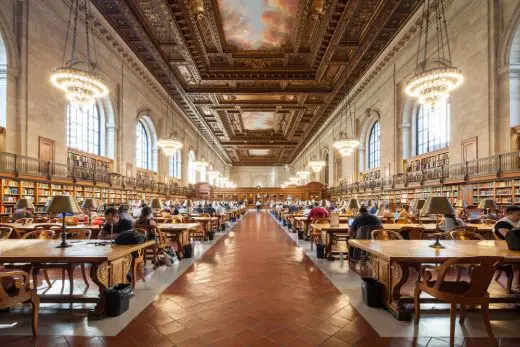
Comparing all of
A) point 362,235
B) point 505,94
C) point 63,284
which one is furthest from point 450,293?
point 505,94

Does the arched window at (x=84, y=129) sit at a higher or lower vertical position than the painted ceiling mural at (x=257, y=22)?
lower

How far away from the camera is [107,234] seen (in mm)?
4812

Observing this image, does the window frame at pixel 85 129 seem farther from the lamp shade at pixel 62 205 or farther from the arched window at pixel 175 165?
the arched window at pixel 175 165

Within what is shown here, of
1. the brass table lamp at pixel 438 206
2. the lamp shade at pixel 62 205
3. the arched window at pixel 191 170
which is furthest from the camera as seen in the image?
the arched window at pixel 191 170

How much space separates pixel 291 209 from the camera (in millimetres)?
16641

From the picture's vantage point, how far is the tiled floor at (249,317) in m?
2.84

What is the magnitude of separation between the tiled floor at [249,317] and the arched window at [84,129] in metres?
9.72

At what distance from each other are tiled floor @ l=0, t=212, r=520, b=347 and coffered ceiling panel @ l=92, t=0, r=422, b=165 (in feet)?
29.0

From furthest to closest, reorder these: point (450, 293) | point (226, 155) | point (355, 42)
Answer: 1. point (226, 155)
2. point (355, 42)
3. point (450, 293)

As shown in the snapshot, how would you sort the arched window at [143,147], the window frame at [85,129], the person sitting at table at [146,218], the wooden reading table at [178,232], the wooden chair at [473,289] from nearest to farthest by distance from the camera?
the wooden chair at [473,289]
the person sitting at table at [146,218]
the wooden reading table at [178,232]
the window frame at [85,129]
the arched window at [143,147]

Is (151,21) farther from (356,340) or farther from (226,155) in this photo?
(226,155)

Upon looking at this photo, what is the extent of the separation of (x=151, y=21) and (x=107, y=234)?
31.0ft

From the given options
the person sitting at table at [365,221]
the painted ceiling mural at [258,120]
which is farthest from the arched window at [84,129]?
the painted ceiling mural at [258,120]

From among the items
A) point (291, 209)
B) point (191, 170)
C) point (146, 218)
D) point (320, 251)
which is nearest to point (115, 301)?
point (146, 218)
